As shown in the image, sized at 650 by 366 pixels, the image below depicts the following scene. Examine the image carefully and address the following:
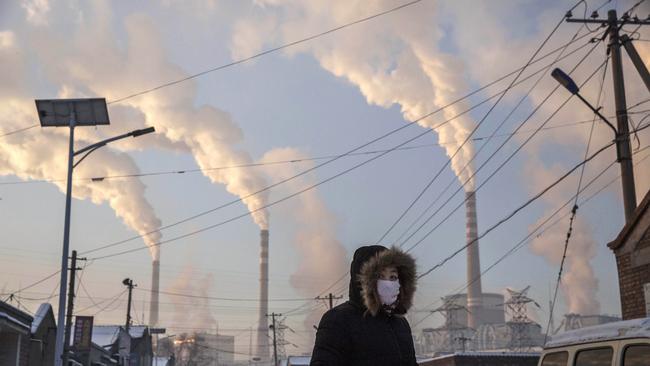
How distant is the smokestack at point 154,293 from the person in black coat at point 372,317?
14291 centimetres

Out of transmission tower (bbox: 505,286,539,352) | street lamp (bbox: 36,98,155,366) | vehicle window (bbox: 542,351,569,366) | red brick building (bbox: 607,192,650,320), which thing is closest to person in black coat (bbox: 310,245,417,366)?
vehicle window (bbox: 542,351,569,366)

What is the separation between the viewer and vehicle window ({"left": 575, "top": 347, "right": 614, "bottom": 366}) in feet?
18.3

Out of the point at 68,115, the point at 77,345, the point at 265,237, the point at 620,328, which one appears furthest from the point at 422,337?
the point at 620,328

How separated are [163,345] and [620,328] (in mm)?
133284

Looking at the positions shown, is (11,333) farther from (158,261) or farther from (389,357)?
(158,261)

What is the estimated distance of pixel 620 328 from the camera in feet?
18.3

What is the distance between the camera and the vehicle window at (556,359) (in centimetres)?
638

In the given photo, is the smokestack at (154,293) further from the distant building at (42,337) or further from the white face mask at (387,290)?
the white face mask at (387,290)

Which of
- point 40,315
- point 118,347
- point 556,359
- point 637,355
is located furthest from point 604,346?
point 118,347

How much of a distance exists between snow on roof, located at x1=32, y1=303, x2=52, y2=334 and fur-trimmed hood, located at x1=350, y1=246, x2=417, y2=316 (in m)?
28.8

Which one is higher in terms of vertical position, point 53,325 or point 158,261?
point 158,261

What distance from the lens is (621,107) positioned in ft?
48.5

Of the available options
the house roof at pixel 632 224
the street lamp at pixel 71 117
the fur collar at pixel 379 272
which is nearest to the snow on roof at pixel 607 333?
the fur collar at pixel 379 272

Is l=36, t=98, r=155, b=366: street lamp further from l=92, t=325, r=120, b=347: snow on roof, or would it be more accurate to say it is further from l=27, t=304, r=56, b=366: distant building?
l=92, t=325, r=120, b=347: snow on roof
